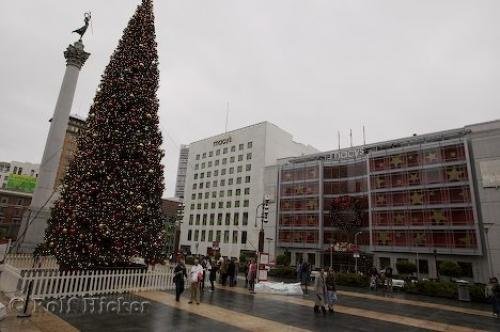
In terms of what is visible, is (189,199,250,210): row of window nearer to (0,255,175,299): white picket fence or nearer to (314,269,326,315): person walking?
(0,255,175,299): white picket fence

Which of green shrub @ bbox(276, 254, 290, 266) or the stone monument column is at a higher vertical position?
the stone monument column

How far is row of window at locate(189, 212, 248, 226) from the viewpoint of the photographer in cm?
7618

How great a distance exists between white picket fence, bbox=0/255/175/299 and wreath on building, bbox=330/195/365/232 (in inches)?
1610

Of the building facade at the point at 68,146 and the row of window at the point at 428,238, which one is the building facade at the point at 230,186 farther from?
the building facade at the point at 68,146

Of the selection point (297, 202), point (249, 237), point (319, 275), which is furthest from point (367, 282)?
point (249, 237)

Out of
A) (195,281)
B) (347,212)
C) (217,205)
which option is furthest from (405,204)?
(217,205)

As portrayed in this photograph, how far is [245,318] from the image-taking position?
11.8 metres

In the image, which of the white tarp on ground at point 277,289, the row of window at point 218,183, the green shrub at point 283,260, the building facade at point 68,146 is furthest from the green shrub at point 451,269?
the building facade at point 68,146

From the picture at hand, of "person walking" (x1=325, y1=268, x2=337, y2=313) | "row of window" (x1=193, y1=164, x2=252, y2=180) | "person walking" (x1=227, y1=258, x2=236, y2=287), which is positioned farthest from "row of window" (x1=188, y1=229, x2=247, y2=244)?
"person walking" (x1=325, y1=268, x2=337, y2=313)

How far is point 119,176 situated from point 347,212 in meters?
45.4

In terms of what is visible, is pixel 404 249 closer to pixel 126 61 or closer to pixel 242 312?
pixel 242 312

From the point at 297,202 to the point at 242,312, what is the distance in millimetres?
51736

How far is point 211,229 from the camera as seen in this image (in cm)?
8256

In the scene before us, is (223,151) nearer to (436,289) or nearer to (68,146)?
(68,146)
